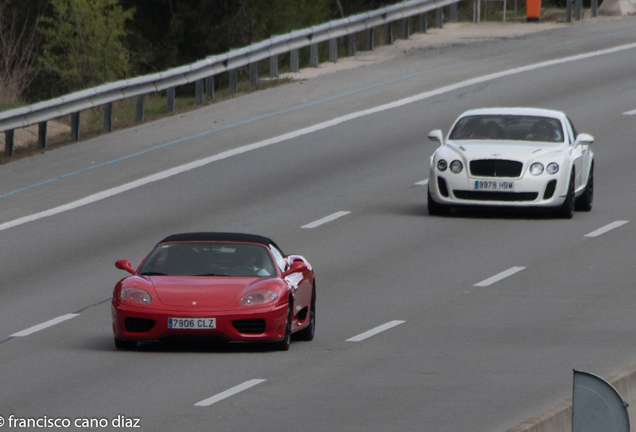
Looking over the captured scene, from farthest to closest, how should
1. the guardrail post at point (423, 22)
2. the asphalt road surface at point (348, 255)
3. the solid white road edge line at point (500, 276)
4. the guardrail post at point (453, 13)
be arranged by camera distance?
the guardrail post at point (453, 13), the guardrail post at point (423, 22), the solid white road edge line at point (500, 276), the asphalt road surface at point (348, 255)

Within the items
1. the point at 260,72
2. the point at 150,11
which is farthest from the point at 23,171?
the point at 150,11

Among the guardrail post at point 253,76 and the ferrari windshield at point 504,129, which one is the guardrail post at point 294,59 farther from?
the ferrari windshield at point 504,129

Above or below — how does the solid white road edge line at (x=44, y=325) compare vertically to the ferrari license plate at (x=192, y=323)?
below

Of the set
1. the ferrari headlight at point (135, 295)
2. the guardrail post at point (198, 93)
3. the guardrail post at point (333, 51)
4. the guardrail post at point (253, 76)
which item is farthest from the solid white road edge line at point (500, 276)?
the guardrail post at point (333, 51)

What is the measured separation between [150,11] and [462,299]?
1956 inches

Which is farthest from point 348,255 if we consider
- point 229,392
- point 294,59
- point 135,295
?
point 294,59

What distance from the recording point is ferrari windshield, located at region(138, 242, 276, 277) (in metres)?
13.1

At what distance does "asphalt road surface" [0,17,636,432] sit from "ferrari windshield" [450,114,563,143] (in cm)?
121

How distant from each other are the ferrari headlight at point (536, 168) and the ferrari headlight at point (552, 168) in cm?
9

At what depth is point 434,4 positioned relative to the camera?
124 ft

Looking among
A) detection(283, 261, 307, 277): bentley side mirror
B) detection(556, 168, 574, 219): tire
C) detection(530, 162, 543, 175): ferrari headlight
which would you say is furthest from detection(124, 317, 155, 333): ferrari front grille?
detection(556, 168, 574, 219): tire

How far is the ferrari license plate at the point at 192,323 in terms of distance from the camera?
12344 millimetres

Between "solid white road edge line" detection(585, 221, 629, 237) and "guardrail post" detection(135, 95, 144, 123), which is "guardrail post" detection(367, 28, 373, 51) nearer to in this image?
"guardrail post" detection(135, 95, 144, 123)

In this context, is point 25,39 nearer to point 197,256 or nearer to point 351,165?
point 351,165
